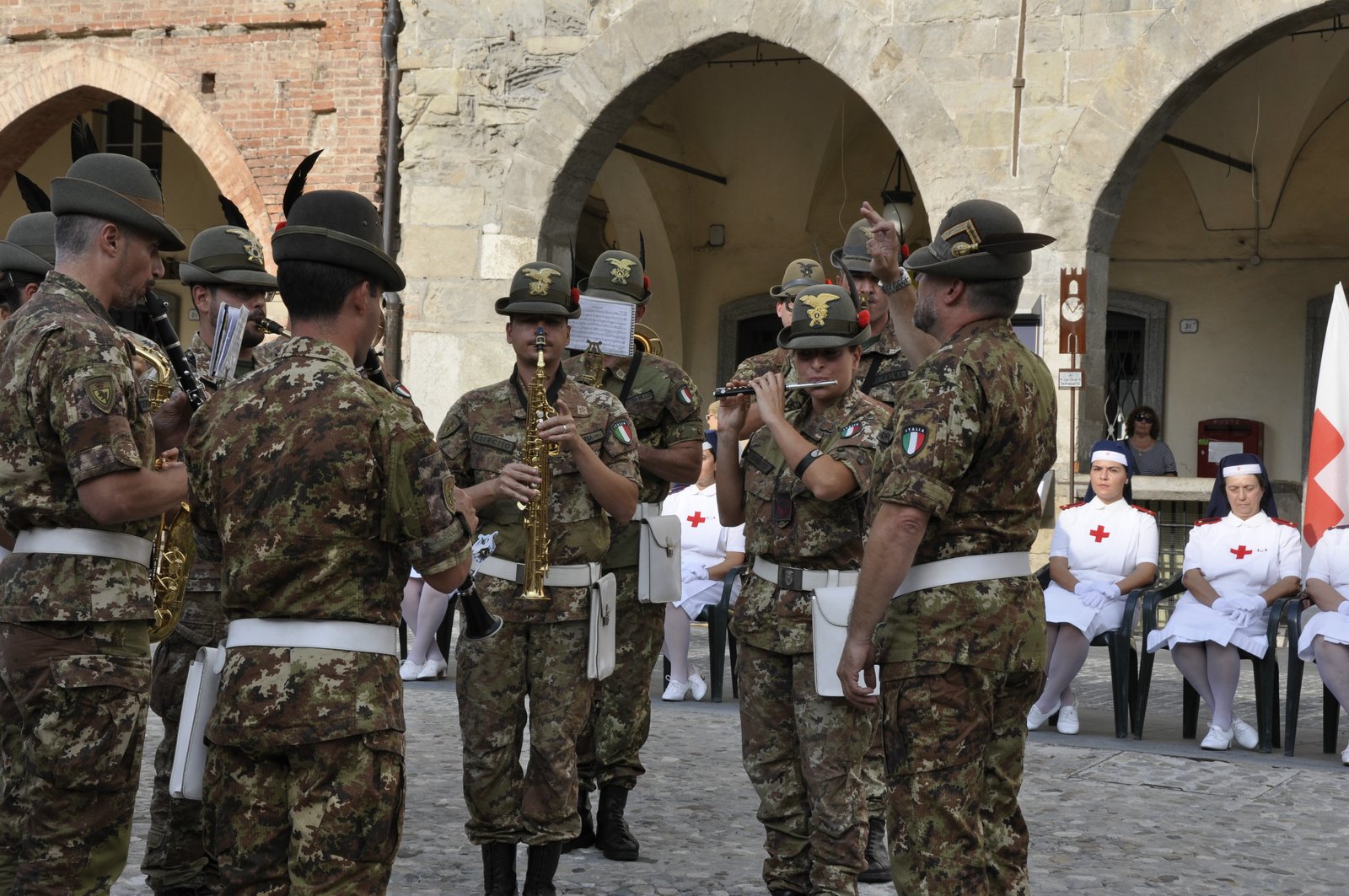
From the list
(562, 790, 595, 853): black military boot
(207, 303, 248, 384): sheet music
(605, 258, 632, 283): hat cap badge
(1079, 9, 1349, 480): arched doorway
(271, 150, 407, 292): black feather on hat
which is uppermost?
(1079, 9, 1349, 480): arched doorway

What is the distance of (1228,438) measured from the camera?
1744cm

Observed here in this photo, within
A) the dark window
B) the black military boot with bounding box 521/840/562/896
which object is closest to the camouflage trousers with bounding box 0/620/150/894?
the black military boot with bounding box 521/840/562/896

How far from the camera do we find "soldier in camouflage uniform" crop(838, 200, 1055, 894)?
379 cm

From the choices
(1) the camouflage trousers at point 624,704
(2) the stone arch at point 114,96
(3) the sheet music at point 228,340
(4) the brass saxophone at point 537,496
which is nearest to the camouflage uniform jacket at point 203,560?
(3) the sheet music at point 228,340

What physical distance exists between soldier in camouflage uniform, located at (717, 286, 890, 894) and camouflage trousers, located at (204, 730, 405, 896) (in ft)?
6.16

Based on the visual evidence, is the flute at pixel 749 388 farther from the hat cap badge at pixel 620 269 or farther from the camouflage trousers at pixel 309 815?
the camouflage trousers at pixel 309 815

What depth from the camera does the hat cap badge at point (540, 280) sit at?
213 inches

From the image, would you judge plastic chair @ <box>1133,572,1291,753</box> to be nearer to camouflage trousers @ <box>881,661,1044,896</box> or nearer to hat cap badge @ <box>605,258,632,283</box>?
hat cap badge @ <box>605,258,632,283</box>

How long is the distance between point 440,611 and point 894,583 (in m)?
6.23

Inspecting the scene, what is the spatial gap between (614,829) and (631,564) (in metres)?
1.05

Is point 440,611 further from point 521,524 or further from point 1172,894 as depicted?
point 1172,894

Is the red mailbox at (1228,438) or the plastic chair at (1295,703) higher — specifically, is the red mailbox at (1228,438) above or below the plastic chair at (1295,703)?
above

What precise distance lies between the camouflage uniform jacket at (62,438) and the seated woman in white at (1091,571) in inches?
226

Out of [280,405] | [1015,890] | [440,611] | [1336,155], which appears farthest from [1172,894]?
[1336,155]
